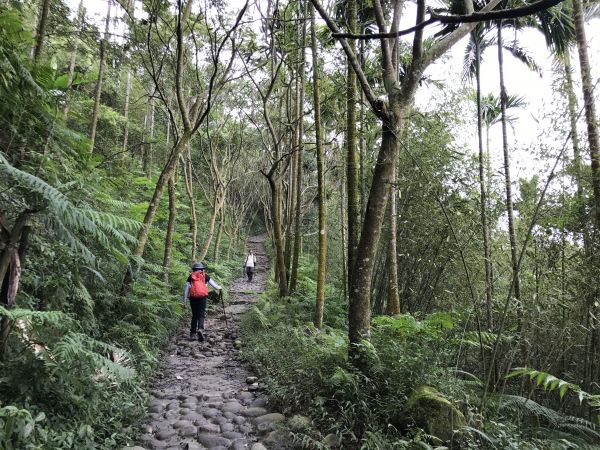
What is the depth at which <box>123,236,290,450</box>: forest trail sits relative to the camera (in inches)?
154

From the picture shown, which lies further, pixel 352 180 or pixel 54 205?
pixel 352 180

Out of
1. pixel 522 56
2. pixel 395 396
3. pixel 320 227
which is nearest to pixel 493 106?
pixel 522 56

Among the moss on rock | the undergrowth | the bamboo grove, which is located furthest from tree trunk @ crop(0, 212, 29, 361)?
the moss on rock

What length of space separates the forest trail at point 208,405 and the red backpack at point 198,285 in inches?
38.7

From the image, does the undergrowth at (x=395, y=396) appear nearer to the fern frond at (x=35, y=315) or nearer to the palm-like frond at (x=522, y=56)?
the fern frond at (x=35, y=315)

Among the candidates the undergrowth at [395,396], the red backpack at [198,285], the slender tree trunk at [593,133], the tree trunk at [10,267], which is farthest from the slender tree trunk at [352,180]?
the tree trunk at [10,267]

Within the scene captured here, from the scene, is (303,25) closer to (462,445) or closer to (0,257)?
(0,257)

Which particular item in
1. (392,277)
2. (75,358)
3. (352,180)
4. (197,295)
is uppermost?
(352,180)

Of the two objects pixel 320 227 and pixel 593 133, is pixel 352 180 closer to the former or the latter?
pixel 320 227

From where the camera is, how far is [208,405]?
189 inches

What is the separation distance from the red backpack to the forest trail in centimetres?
98

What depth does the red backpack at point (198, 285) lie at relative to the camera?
25.8 ft

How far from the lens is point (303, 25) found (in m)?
8.96

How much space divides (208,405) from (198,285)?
11.2 ft
